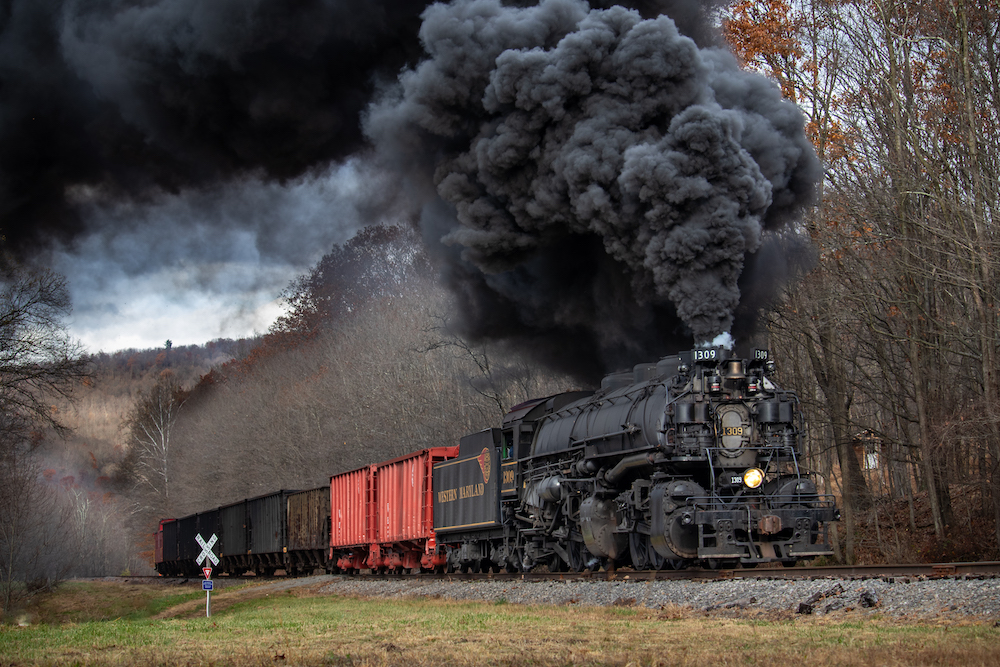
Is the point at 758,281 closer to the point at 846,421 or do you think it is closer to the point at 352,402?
the point at 846,421

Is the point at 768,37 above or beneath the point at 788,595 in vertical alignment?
above

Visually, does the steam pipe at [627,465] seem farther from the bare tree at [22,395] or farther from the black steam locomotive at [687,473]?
the bare tree at [22,395]

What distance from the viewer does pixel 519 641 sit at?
8555 millimetres

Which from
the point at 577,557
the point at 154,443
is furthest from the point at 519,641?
the point at 154,443

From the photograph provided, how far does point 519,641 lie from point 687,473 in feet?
18.6

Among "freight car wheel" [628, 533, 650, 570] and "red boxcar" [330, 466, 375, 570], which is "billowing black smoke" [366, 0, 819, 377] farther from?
"red boxcar" [330, 466, 375, 570]

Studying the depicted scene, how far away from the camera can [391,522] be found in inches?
926

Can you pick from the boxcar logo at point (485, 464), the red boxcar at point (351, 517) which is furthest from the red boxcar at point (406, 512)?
the boxcar logo at point (485, 464)

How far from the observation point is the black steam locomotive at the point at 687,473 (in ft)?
42.3

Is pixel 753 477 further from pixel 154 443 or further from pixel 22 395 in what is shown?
pixel 154 443

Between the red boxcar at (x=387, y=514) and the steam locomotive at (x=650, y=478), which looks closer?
the steam locomotive at (x=650, y=478)

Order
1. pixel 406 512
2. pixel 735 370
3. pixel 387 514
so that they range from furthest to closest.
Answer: pixel 387 514, pixel 406 512, pixel 735 370

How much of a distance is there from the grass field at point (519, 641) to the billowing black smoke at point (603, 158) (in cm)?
570

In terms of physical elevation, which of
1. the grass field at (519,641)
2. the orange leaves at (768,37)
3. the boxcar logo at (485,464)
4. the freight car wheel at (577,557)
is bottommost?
the grass field at (519,641)
